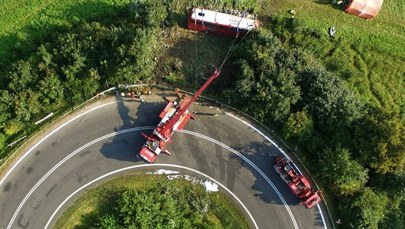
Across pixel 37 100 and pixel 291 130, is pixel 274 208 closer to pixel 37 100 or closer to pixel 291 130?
pixel 291 130

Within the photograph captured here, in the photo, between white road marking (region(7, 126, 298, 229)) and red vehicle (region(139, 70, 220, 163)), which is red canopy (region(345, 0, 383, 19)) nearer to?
red vehicle (region(139, 70, 220, 163))

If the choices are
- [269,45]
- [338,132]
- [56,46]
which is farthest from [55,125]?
[338,132]

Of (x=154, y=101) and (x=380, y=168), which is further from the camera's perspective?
(x=154, y=101)

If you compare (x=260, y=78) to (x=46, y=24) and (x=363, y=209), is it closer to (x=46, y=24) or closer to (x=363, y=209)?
(x=363, y=209)

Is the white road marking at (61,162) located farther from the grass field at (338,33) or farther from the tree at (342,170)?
the tree at (342,170)

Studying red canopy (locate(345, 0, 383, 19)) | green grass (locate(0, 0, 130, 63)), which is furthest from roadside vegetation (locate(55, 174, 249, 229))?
red canopy (locate(345, 0, 383, 19))

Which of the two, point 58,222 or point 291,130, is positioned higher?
point 291,130
